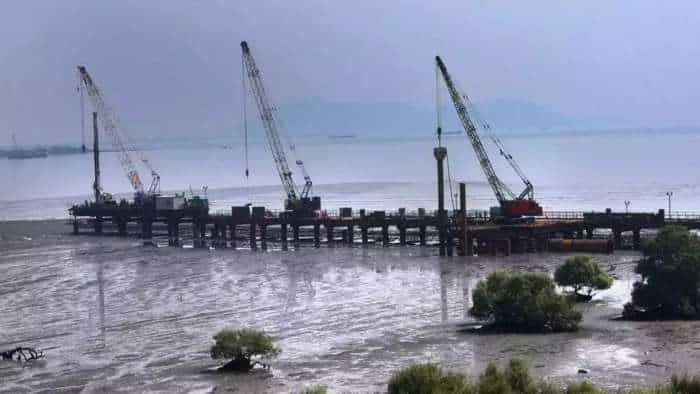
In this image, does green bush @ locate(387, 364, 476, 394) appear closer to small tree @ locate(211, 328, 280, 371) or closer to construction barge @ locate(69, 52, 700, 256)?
small tree @ locate(211, 328, 280, 371)

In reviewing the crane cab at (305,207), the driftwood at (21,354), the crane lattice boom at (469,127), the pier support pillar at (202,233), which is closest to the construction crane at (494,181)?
the crane lattice boom at (469,127)

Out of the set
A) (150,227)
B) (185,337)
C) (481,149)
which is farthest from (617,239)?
(150,227)

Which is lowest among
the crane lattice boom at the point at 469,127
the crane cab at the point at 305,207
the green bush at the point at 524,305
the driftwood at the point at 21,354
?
the driftwood at the point at 21,354

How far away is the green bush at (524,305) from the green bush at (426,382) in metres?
15.4

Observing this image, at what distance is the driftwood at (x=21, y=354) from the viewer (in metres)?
41.3

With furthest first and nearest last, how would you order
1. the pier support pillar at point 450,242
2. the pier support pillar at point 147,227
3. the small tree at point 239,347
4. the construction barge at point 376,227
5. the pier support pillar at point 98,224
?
the pier support pillar at point 98,224 → the pier support pillar at point 147,227 → the pier support pillar at point 450,242 → the construction barge at point 376,227 → the small tree at point 239,347

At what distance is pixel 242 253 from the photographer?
258 ft

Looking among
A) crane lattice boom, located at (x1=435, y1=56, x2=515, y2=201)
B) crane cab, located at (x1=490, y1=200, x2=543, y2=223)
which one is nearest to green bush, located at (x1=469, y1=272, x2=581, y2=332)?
crane cab, located at (x1=490, y1=200, x2=543, y2=223)

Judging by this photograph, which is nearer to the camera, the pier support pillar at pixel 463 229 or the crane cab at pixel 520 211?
the pier support pillar at pixel 463 229

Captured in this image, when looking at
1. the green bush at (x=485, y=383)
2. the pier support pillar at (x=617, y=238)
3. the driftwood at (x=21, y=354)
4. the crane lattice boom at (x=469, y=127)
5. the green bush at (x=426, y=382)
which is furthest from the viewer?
the crane lattice boom at (x=469, y=127)

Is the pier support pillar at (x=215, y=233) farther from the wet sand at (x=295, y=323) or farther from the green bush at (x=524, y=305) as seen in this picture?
the green bush at (x=524, y=305)

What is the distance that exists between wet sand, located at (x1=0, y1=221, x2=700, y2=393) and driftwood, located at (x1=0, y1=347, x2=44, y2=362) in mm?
523

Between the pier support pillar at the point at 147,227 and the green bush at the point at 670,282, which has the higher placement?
the pier support pillar at the point at 147,227

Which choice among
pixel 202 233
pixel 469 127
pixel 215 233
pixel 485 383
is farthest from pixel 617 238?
pixel 485 383
